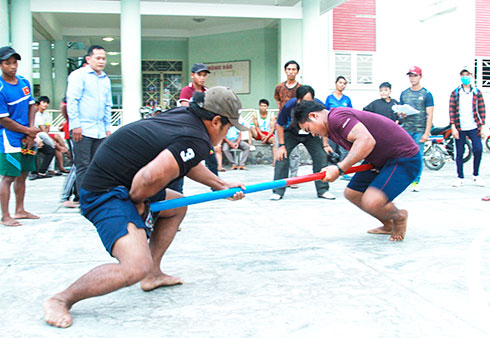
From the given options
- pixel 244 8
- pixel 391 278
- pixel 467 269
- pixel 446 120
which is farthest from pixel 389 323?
pixel 446 120

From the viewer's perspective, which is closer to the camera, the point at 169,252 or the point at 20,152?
the point at 169,252

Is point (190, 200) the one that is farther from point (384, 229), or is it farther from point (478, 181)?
point (478, 181)

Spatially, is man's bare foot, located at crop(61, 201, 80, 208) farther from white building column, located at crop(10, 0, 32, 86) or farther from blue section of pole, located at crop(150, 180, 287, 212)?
white building column, located at crop(10, 0, 32, 86)

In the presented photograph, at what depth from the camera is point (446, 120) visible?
17.1 metres

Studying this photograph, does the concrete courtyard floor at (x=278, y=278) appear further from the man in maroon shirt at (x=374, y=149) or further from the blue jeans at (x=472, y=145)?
the blue jeans at (x=472, y=145)

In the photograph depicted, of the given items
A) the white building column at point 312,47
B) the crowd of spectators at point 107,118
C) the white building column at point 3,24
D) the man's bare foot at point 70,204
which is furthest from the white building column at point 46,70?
the man's bare foot at point 70,204

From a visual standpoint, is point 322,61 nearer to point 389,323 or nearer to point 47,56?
point 47,56

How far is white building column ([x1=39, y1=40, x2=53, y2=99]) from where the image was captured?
17.1 meters

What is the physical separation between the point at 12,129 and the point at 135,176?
315 cm

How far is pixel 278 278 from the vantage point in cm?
323

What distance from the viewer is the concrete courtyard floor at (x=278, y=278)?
2.47 metres

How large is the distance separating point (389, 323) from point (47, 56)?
17832 mm

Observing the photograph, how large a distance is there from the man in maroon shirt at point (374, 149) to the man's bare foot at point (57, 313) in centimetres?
211

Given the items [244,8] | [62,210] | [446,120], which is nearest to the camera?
[62,210]
